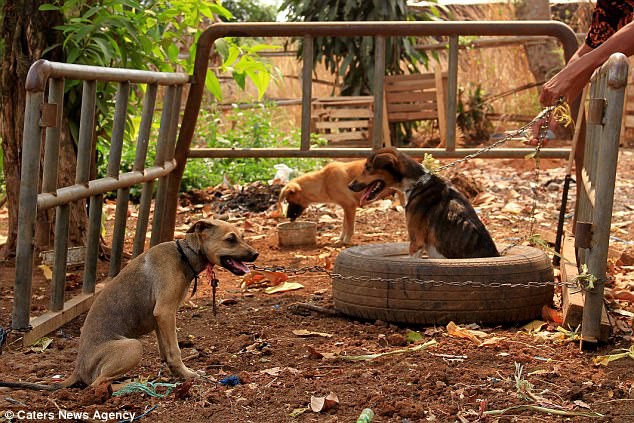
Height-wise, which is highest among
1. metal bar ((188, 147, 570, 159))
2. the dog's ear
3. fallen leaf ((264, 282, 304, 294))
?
metal bar ((188, 147, 570, 159))

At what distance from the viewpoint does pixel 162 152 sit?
25.9ft

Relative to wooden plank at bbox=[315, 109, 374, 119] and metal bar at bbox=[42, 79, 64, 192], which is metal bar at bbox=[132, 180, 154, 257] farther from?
wooden plank at bbox=[315, 109, 374, 119]

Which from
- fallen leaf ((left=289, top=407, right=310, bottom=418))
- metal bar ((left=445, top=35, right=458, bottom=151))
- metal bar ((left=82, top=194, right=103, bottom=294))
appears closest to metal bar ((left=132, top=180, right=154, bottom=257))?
metal bar ((left=82, top=194, right=103, bottom=294))

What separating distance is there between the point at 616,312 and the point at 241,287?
291cm

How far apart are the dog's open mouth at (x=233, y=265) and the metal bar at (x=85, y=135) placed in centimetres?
139

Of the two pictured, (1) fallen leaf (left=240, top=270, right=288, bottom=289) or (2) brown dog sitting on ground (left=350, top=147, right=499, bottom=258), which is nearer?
(2) brown dog sitting on ground (left=350, top=147, right=499, bottom=258)

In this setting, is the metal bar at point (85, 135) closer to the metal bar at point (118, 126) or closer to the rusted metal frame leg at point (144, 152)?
the metal bar at point (118, 126)

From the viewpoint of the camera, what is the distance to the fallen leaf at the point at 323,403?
14.0 ft

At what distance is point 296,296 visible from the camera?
7.07 meters

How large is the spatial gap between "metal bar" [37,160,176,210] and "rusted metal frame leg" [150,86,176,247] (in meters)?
0.12

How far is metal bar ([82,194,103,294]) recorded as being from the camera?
20.8 feet

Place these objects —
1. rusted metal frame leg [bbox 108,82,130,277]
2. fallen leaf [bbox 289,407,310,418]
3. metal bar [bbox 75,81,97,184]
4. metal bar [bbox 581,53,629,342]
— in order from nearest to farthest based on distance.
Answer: fallen leaf [bbox 289,407,310,418] < metal bar [bbox 581,53,629,342] < metal bar [bbox 75,81,97,184] < rusted metal frame leg [bbox 108,82,130,277]

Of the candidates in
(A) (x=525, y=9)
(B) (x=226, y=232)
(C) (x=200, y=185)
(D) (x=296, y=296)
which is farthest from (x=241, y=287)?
(A) (x=525, y=9)

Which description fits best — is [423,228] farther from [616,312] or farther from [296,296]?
[616,312]
